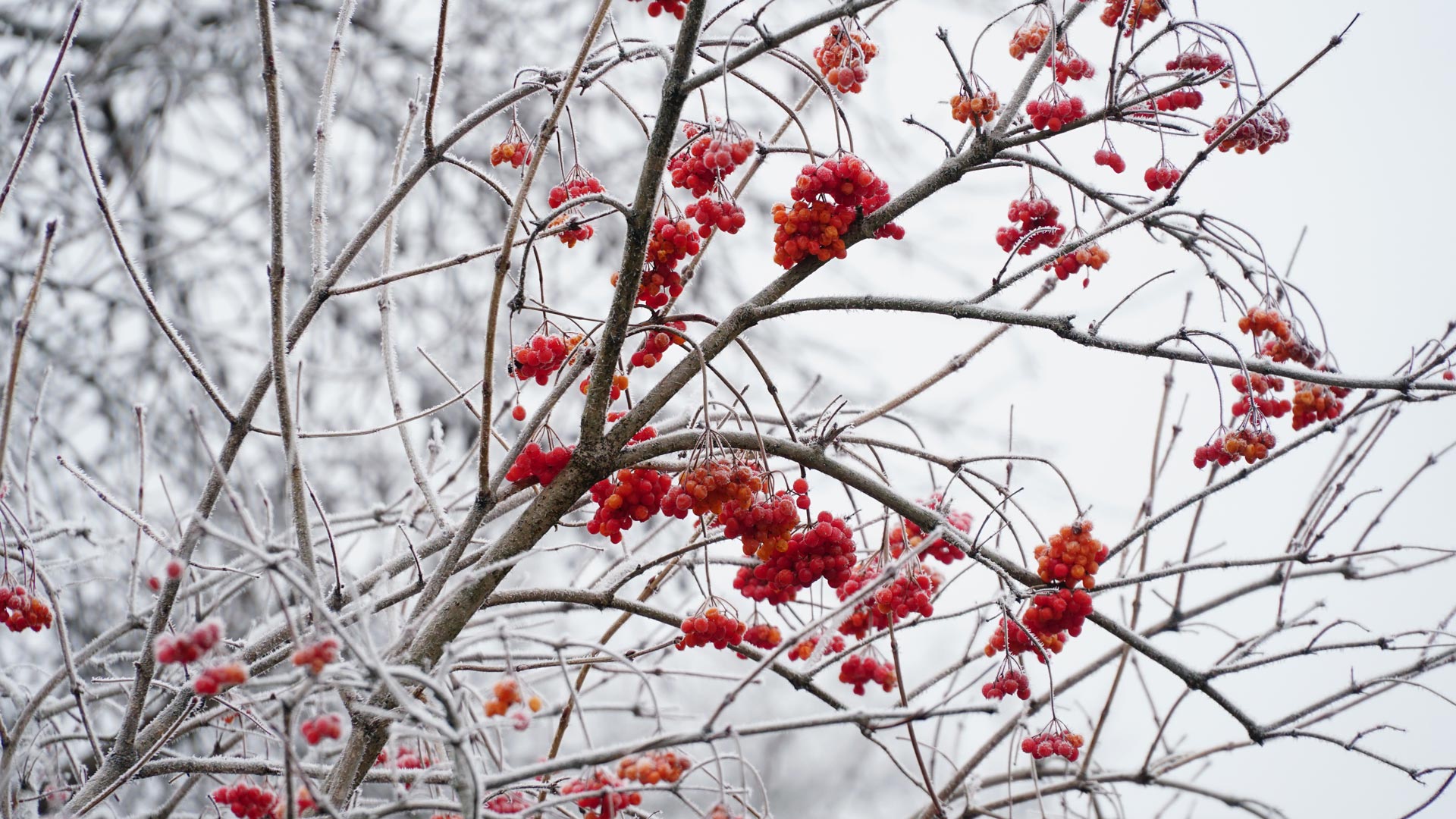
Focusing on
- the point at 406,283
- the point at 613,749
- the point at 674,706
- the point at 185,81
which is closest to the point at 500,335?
the point at 406,283

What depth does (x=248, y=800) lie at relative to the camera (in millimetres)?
1753

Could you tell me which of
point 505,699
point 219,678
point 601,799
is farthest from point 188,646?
point 601,799

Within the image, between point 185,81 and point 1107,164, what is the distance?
370cm

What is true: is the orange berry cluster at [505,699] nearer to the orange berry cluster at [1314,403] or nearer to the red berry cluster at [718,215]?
the red berry cluster at [718,215]

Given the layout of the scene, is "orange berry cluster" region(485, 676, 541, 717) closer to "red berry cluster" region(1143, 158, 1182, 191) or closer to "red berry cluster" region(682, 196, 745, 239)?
"red berry cluster" region(682, 196, 745, 239)

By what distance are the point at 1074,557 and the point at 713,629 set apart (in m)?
0.59

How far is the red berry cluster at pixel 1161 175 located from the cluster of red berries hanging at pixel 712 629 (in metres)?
1.17

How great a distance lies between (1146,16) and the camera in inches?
80.2

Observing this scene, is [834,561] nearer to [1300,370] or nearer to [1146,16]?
[1300,370]

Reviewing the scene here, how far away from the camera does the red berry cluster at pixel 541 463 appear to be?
1.67 metres

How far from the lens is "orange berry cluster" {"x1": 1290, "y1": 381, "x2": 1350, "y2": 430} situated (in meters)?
2.00

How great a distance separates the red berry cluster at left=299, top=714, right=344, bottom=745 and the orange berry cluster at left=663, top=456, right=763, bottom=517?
0.56 metres

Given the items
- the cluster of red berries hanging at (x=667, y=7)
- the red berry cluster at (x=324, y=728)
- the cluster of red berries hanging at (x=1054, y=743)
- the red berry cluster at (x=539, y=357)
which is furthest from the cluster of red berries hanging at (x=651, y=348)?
the cluster of red berries hanging at (x=1054, y=743)

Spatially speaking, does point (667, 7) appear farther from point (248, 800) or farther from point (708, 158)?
point (248, 800)
